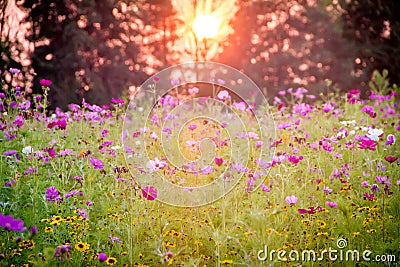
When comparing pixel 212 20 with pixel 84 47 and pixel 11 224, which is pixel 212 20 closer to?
pixel 84 47

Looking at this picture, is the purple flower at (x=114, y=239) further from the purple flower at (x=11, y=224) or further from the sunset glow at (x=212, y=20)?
the sunset glow at (x=212, y=20)

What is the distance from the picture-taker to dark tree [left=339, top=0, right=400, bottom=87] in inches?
393

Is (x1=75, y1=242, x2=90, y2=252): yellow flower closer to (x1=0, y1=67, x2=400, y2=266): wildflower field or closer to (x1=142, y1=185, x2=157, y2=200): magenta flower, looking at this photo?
(x1=0, y1=67, x2=400, y2=266): wildflower field

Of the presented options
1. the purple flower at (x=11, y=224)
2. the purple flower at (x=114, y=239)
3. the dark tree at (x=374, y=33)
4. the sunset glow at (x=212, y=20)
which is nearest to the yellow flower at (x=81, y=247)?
the purple flower at (x=114, y=239)

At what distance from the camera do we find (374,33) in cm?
1068

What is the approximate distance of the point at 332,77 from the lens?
1566 centimetres

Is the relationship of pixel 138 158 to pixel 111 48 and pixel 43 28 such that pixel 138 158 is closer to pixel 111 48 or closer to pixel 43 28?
pixel 43 28

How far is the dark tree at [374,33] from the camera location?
9.98 meters

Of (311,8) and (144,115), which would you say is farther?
(311,8)

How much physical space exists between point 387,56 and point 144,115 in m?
7.65

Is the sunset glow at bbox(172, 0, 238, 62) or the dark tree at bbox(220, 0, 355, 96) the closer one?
the sunset glow at bbox(172, 0, 238, 62)

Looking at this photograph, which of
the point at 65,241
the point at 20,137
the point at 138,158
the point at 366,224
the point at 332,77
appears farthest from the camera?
the point at 332,77

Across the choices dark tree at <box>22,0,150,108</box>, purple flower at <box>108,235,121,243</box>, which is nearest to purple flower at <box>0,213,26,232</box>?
purple flower at <box>108,235,121,243</box>

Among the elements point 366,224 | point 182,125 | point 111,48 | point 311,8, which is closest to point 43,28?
point 111,48
